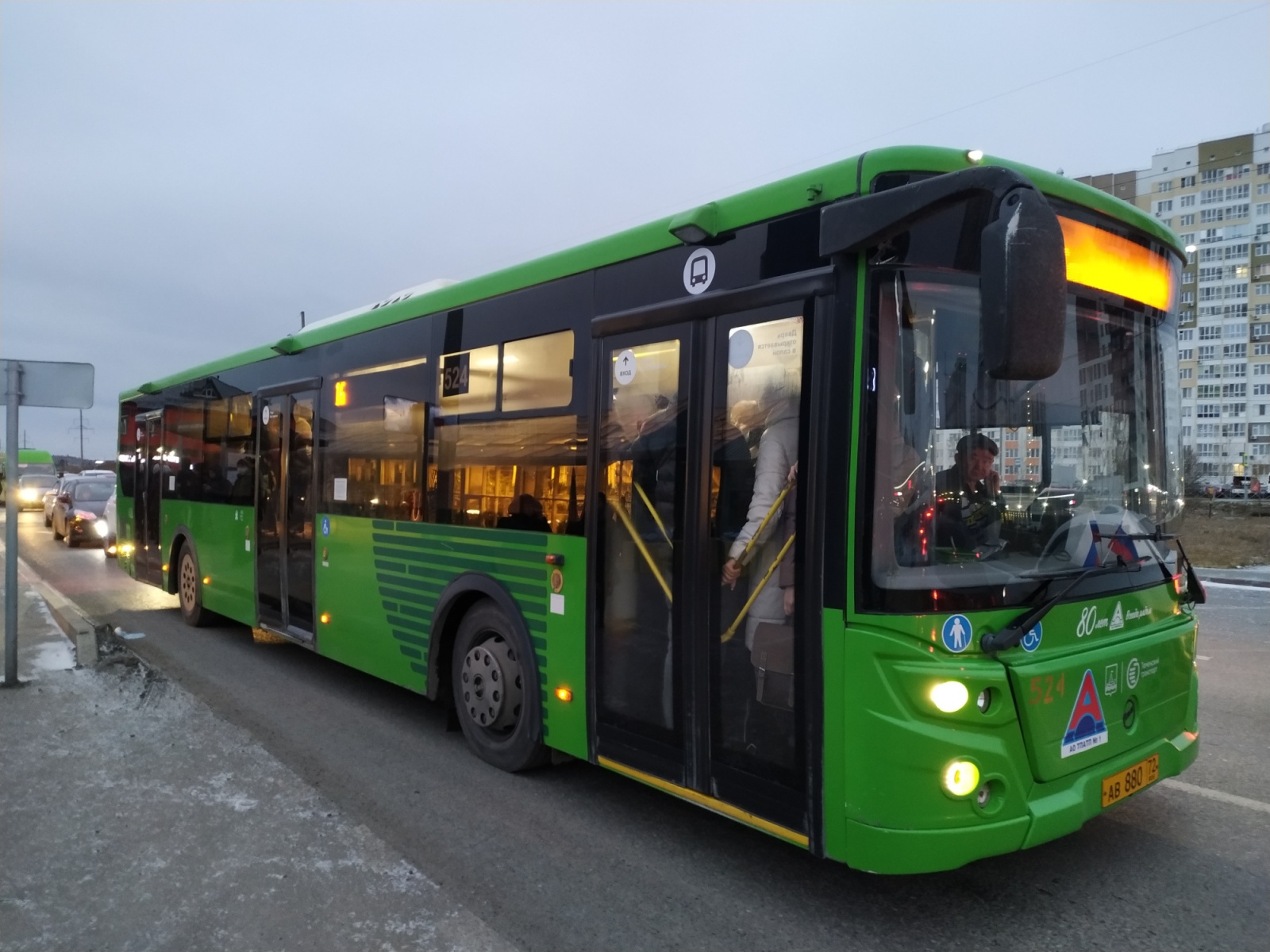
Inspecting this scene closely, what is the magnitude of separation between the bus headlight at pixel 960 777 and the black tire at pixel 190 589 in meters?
9.07

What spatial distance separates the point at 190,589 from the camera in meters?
10.6

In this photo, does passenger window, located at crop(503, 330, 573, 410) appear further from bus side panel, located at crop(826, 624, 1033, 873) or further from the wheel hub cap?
bus side panel, located at crop(826, 624, 1033, 873)

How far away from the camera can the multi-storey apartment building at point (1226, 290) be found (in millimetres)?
78250

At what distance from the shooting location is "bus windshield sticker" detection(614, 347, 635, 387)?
15.1ft

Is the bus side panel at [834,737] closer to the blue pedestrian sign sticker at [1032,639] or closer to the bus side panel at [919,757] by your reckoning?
the bus side panel at [919,757]

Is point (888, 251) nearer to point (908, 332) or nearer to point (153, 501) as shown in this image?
point (908, 332)

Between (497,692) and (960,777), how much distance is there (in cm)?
294

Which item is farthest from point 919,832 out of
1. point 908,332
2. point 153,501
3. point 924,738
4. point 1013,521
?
point 153,501

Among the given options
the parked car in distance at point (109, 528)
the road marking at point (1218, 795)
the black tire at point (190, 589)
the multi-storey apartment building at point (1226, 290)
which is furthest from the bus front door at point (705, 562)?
the multi-storey apartment building at point (1226, 290)

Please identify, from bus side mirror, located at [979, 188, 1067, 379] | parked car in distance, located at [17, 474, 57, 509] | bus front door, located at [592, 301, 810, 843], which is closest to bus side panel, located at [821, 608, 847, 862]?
bus front door, located at [592, 301, 810, 843]

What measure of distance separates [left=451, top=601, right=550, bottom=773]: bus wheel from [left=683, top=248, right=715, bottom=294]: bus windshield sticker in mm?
2256

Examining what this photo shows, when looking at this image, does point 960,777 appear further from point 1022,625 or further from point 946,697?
point 1022,625

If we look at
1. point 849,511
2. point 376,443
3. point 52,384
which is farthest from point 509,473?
point 52,384

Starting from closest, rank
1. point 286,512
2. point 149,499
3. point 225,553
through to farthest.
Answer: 1. point 286,512
2. point 225,553
3. point 149,499
